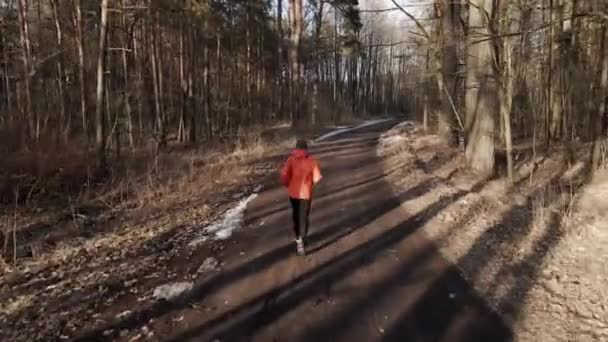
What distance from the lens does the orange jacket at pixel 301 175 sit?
6.54 metres

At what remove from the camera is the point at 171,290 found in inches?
211

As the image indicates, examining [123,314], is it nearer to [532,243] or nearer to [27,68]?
[532,243]

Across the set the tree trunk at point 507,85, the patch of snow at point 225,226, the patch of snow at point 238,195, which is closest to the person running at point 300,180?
the patch of snow at point 225,226

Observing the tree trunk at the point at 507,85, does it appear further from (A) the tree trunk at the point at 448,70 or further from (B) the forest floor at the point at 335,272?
(A) the tree trunk at the point at 448,70

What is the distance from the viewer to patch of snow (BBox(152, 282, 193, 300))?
522cm

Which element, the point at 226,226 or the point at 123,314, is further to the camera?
the point at 226,226

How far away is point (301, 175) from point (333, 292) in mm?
1906

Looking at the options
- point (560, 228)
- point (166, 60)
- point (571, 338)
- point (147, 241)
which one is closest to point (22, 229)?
point (147, 241)

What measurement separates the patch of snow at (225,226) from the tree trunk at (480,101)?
632 centimetres

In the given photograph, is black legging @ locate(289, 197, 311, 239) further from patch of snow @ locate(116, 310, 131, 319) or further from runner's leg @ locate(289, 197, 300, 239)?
patch of snow @ locate(116, 310, 131, 319)

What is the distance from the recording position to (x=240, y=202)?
9727 millimetres

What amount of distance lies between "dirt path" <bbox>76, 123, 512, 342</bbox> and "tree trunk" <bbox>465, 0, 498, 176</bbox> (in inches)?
162

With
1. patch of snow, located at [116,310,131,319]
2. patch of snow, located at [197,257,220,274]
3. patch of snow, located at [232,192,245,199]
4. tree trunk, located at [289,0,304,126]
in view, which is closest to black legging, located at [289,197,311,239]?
patch of snow, located at [197,257,220,274]

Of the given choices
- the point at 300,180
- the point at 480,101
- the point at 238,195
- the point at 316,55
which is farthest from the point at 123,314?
the point at 316,55
